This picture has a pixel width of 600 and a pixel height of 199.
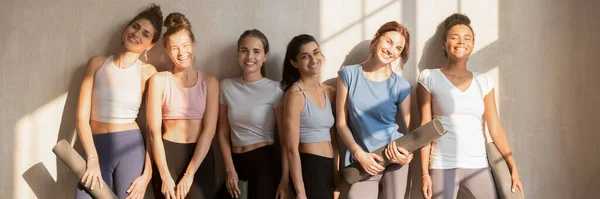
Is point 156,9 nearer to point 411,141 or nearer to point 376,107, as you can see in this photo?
point 376,107

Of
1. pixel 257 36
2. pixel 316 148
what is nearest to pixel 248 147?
pixel 316 148

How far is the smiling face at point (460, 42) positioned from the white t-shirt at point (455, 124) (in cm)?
13

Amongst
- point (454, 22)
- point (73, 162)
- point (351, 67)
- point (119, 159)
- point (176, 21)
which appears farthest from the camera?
point (454, 22)

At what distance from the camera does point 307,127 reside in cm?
267

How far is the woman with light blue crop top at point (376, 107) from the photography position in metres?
2.73

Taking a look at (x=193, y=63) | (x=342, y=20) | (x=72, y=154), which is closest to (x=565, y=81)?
(x=342, y=20)

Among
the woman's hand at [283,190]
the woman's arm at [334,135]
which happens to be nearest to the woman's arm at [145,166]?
the woman's hand at [283,190]

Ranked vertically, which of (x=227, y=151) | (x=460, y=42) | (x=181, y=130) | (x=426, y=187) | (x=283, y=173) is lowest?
(x=426, y=187)

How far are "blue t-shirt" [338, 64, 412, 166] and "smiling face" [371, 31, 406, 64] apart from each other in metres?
0.12

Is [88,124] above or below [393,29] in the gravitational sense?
below

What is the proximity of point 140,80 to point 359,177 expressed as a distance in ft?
3.63

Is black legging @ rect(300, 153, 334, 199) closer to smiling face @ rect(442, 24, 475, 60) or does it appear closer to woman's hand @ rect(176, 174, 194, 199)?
woman's hand @ rect(176, 174, 194, 199)

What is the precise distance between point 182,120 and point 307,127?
1.89 feet

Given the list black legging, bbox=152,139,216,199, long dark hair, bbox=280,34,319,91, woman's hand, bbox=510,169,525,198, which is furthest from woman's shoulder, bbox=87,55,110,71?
woman's hand, bbox=510,169,525,198
